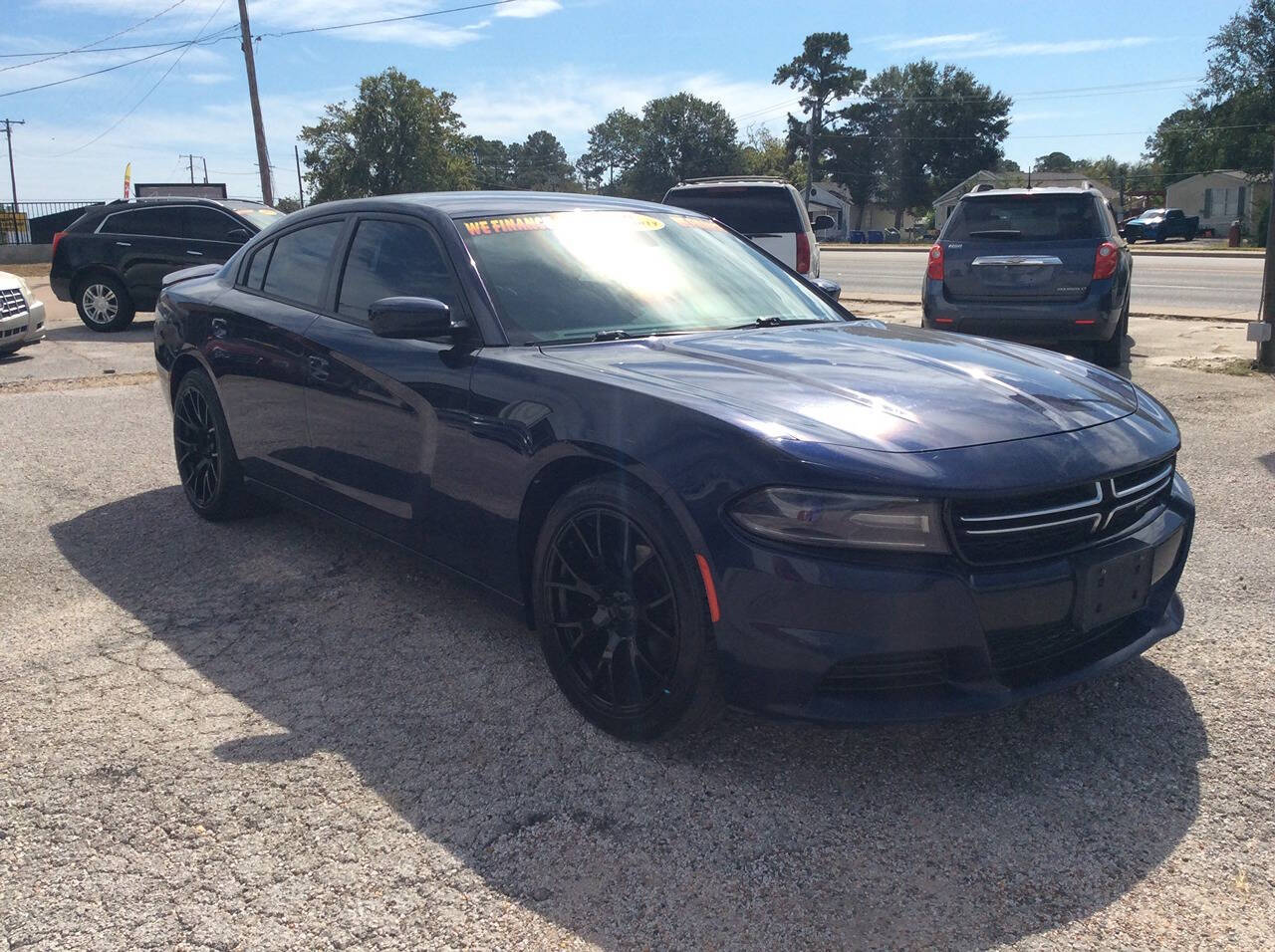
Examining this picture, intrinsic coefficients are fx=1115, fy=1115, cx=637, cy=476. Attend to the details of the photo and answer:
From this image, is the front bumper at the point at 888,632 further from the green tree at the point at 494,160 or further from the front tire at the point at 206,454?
the green tree at the point at 494,160

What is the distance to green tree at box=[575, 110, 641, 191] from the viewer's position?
11419 centimetres

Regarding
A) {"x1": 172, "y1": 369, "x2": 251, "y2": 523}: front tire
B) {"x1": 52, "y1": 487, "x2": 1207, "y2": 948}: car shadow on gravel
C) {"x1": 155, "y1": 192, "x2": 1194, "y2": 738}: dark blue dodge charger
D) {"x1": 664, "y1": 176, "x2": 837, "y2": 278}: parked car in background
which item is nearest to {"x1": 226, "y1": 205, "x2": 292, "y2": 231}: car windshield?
{"x1": 664, "y1": 176, "x2": 837, "y2": 278}: parked car in background

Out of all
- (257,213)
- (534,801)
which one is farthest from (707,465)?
(257,213)

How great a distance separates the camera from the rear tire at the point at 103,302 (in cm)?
1435

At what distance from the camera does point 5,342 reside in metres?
11.7

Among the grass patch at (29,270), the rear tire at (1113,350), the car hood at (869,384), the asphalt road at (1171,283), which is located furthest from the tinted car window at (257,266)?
the grass patch at (29,270)

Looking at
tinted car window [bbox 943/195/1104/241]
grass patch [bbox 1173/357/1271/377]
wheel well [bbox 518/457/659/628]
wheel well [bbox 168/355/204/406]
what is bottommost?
grass patch [bbox 1173/357/1271/377]

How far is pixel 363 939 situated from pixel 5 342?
11400 mm

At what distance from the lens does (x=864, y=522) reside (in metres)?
2.58

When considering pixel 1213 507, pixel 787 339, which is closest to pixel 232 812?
pixel 787 339

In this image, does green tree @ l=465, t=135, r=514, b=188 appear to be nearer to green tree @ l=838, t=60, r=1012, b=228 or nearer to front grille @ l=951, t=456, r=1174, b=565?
green tree @ l=838, t=60, r=1012, b=228

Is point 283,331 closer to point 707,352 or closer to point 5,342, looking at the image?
point 707,352

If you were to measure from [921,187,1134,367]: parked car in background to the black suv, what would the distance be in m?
8.99

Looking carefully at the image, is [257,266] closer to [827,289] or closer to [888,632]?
[827,289]
